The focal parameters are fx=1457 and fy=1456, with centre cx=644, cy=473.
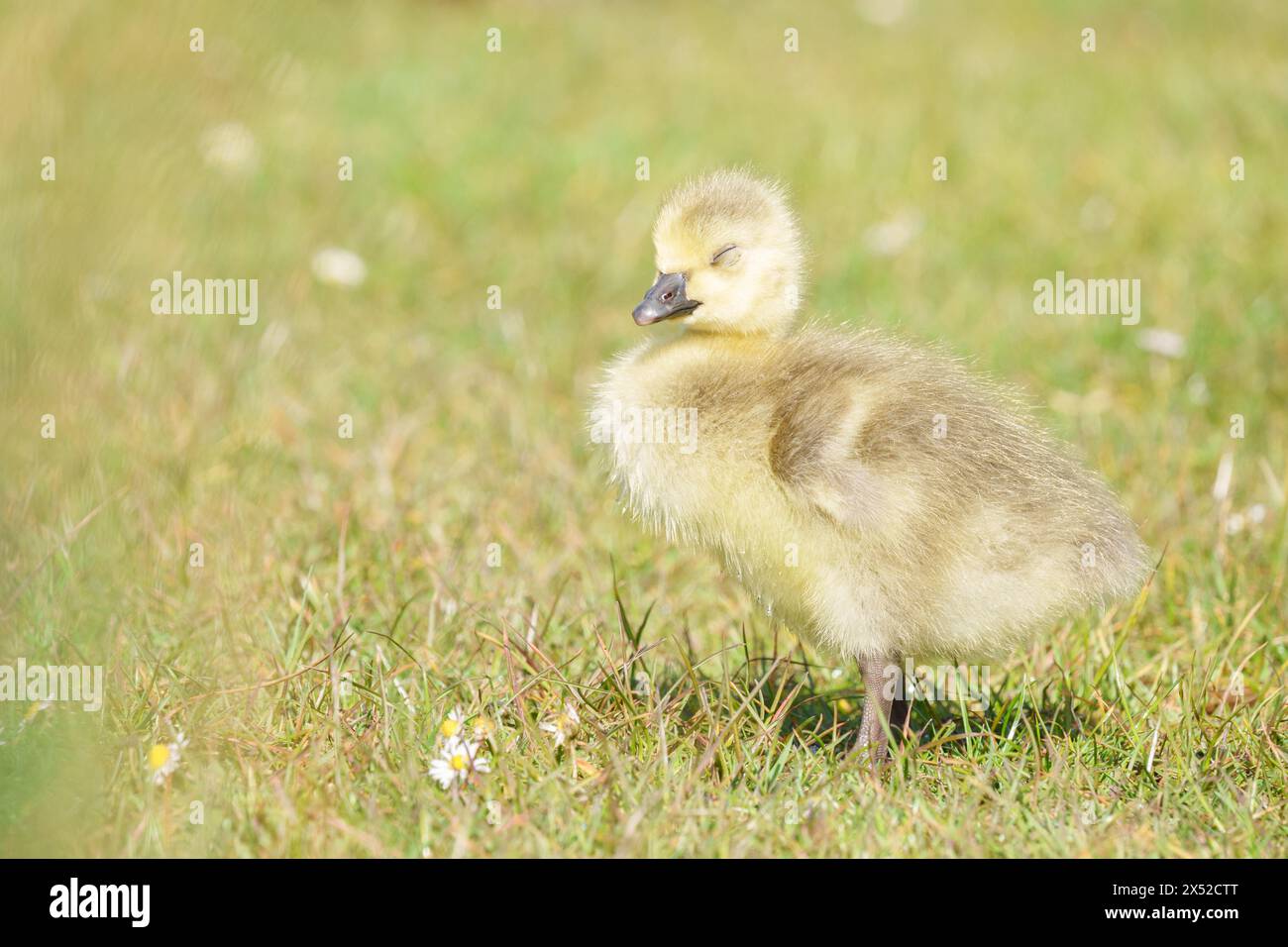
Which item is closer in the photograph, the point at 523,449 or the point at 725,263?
the point at 725,263

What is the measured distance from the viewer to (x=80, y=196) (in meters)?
1.24

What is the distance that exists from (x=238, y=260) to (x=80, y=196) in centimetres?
107

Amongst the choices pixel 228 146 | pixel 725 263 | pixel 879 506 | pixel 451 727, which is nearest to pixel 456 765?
pixel 451 727

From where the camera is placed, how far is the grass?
4.68 feet

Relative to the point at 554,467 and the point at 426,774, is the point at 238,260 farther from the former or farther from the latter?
the point at 554,467
